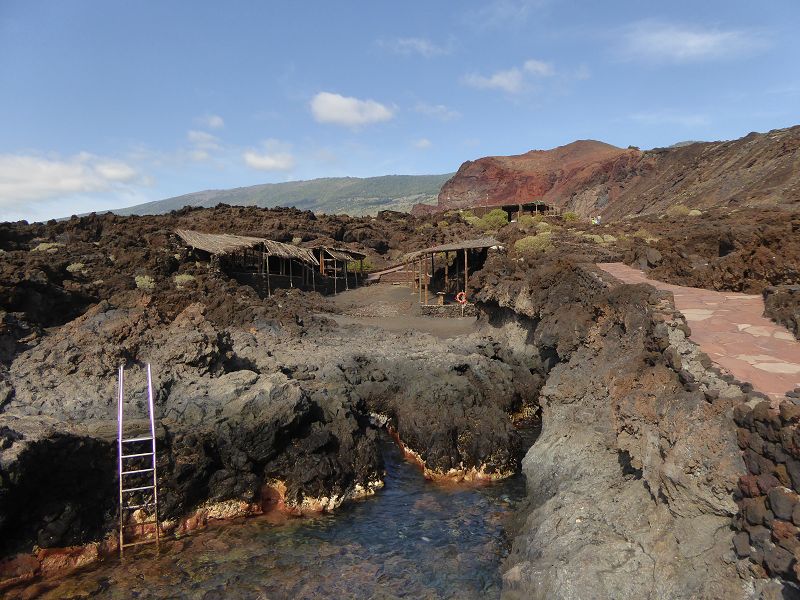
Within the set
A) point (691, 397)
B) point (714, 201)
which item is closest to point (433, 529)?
point (691, 397)

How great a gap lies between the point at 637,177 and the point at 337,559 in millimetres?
69347

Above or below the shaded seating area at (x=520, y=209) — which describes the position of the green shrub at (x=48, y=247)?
below

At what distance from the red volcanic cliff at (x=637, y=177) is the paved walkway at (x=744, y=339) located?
2757 cm

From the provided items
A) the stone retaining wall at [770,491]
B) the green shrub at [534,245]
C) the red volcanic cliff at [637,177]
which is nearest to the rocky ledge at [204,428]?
the stone retaining wall at [770,491]

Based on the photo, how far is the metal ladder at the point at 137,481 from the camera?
8.27m

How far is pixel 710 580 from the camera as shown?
452cm

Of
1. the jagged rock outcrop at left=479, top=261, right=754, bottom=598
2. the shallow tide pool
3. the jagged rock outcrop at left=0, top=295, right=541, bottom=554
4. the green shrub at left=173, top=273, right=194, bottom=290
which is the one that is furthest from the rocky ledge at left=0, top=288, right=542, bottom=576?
the green shrub at left=173, top=273, right=194, bottom=290

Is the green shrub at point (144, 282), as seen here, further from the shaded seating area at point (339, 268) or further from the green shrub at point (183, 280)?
the shaded seating area at point (339, 268)

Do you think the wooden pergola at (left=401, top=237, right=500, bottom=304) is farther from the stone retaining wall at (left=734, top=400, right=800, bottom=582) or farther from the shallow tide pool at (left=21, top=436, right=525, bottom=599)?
the stone retaining wall at (left=734, top=400, right=800, bottom=582)

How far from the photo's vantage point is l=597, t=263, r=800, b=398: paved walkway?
18.5ft

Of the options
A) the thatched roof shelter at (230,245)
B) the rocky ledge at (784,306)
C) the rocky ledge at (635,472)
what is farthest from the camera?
the thatched roof shelter at (230,245)

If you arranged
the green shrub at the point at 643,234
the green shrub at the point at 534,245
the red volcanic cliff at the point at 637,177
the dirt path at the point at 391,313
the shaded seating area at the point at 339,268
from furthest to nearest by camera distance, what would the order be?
the red volcanic cliff at the point at 637,177, the shaded seating area at the point at 339,268, the green shrub at the point at 643,234, the green shrub at the point at 534,245, the dirt path at the point at 391,313

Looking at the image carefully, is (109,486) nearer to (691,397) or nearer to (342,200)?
(691,397)

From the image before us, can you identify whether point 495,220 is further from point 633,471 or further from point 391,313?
point 633,471
